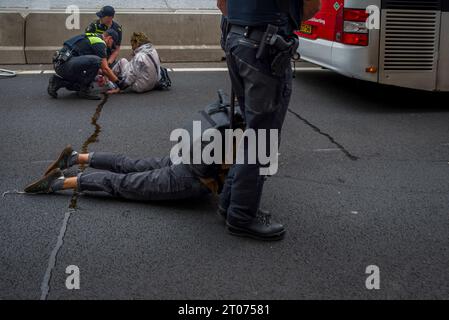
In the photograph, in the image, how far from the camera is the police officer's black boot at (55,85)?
7.71 m

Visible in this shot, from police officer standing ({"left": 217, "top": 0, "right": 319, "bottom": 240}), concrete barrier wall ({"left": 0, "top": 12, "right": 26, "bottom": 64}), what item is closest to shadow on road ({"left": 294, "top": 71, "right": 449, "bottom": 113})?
police officer standing ({"left": 217, "top": 0, "right": 319, "bottom": 240})

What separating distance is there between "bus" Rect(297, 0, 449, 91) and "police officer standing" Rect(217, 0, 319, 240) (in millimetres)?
3720

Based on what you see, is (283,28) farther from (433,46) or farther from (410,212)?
(433,46)

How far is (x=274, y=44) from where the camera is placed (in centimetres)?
340

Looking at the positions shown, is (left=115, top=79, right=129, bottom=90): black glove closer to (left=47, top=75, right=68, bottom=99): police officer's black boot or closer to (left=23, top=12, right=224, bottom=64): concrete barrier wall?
(left=47, top=75, right=68, bottom=99): police officer's black boot

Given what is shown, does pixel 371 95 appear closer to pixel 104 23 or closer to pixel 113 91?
pixel 113 91

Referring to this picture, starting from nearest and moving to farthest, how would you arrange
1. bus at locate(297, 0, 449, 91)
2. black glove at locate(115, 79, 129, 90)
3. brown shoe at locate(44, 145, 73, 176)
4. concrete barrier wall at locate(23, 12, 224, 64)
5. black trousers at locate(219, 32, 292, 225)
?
black trousers at locate(219, 32, 292, 225), brown shoe at locate(44, 145, 73, 176), bus at locate(297, 0, 449, 91), black glove at locate(115, 79, 129, 90), concrete barrier wall at locate(23, 12, 224, 64)

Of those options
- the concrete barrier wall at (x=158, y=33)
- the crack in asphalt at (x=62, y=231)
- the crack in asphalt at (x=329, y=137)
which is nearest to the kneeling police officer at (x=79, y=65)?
the crack in asphalt at (x=62, y=231)

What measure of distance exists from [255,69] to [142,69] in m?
4.86

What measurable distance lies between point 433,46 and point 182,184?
4315 mm

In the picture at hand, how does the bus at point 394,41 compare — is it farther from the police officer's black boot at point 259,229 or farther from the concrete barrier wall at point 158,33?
the police officer's black boot at point 259,229

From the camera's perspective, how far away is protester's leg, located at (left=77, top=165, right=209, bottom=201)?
4.17m

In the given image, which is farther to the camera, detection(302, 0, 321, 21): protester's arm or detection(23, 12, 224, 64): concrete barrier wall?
detection(23, 12, 224, 64): concrete barrier wall

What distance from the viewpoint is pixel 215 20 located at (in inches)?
405
